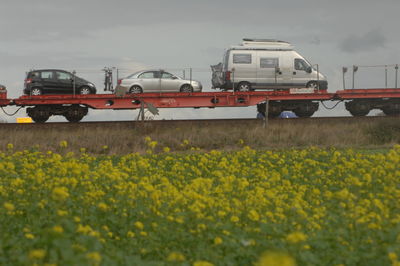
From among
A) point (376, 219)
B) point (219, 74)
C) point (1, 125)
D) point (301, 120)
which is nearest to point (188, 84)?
point (219, 74)

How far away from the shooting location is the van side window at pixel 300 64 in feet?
78.3

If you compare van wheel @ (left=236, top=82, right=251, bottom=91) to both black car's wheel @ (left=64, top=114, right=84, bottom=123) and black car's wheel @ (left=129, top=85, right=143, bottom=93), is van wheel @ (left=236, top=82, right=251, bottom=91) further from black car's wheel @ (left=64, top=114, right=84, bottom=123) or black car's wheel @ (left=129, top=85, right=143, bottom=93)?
black car's wheel @ (left=64, top=114, right=84, bottom=123)

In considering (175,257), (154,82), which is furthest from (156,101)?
(175,257)

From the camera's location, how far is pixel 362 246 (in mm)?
5137

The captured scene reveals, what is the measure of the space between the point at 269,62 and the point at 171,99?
4.98 meters

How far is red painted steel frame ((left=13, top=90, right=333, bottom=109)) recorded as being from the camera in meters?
20.6

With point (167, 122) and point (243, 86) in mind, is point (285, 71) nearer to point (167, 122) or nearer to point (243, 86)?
point (243, 86)

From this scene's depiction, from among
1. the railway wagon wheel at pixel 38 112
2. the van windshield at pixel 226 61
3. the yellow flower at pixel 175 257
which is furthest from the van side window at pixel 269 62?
the yellow flower at pixel 175 257

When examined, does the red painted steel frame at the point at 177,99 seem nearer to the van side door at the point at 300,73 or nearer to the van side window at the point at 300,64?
the van side door at the point at 300,73

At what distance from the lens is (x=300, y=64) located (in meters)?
23.9

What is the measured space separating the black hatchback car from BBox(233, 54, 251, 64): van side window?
6295mm

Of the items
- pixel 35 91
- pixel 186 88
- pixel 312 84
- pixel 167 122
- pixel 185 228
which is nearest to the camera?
pixel 185 228

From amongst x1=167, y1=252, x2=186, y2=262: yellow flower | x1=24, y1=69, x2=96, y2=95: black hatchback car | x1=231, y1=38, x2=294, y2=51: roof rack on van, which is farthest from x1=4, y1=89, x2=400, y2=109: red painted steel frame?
x1=167, y1=252, x2=186, y2=262: yellow flower

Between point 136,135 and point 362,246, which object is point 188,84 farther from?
point 362,246
